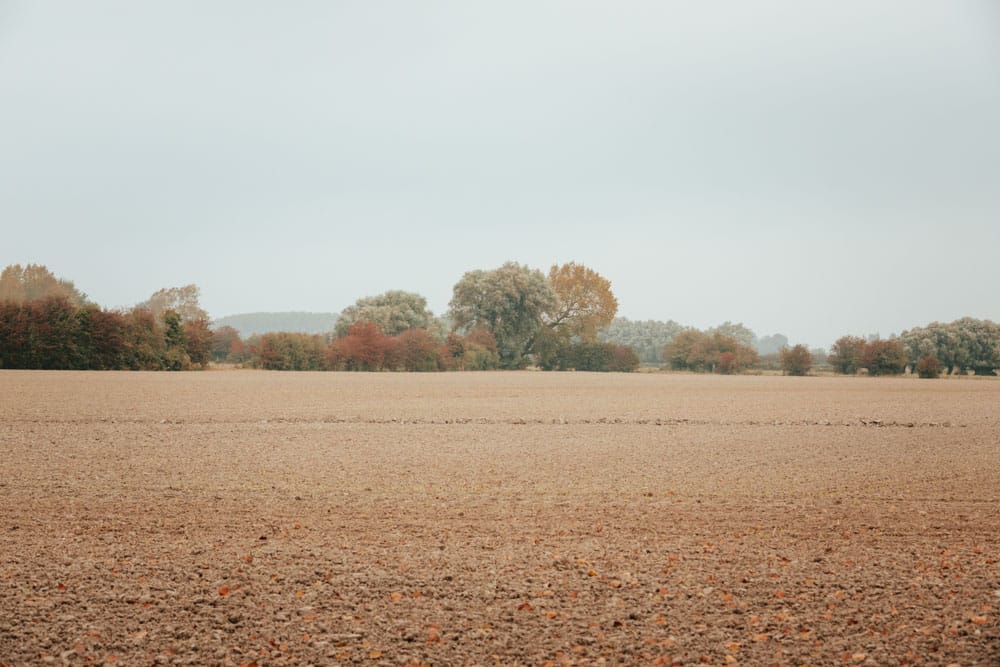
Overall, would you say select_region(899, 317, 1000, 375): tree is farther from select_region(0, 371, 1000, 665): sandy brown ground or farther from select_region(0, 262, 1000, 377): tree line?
select_region(0, 371, 1000, 665): sandy brown ground

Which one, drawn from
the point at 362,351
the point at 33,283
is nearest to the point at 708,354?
the point at 362,351

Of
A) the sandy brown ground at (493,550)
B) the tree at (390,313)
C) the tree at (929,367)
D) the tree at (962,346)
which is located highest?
the tree at (390,313)

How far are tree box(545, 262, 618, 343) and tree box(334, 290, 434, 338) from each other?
9.45 metres

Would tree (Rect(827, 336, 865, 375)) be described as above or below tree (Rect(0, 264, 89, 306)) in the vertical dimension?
below

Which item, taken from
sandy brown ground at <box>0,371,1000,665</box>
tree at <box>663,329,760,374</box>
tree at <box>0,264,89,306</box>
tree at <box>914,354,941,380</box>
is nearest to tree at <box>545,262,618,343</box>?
tree at <box>663,329,760,374</box>

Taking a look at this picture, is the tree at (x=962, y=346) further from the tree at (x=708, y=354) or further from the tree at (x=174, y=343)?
the tree at (x=174, y=343)

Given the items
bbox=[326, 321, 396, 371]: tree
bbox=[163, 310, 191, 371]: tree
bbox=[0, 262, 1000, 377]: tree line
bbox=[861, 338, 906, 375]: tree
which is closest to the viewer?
bbox=[0, 262, 1000, 377]: tree line

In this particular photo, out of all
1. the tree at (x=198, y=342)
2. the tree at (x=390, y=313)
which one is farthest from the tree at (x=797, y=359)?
the tree at (x=198, y=342)

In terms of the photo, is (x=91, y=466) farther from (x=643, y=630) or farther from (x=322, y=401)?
(x=322, y=401)

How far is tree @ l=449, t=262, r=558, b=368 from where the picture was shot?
5644 centimetres

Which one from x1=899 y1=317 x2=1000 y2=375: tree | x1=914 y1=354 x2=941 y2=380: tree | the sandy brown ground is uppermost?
x1=899 y1=317 x2=1000 y2=375: tree

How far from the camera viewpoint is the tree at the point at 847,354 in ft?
167

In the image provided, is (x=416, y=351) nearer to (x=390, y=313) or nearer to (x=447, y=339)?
(x=447, y=339)

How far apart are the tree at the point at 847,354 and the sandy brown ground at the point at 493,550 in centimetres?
4106
